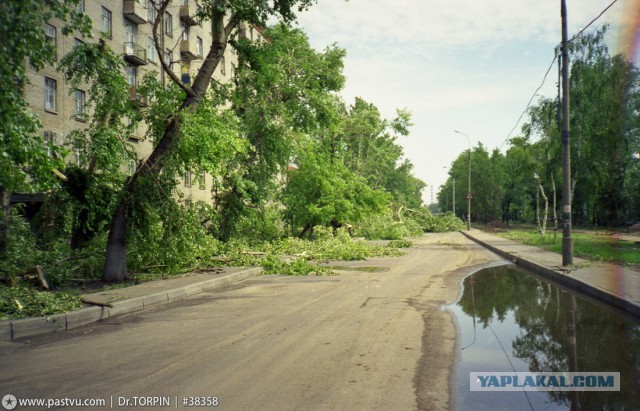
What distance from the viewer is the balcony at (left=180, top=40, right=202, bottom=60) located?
3859cm

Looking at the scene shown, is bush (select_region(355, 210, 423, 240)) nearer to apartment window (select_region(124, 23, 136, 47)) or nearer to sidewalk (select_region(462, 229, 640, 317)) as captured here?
sidewalk (select_region(462, 229, 640, 317))

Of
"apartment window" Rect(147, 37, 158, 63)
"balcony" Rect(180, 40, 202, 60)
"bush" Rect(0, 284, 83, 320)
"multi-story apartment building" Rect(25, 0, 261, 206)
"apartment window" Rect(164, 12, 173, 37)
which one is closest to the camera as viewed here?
"bush" Rect(0, 284, 83, 320)

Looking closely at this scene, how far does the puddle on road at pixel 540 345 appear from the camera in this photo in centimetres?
424

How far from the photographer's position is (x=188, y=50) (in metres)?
38.6

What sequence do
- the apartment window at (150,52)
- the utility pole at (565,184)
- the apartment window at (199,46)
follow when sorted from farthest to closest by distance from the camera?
1. the apartment window at (199,46)
2. the apartment window at (150,52)
3. the utility pole at (565,184)

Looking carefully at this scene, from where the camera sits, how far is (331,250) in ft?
68.7

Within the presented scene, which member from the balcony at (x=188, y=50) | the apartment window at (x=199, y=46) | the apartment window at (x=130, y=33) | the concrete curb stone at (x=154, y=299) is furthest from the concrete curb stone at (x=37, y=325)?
the apartment window at (x=199, y=46)

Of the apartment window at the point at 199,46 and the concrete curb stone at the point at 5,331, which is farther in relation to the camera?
the apartment window at the point at 199,46

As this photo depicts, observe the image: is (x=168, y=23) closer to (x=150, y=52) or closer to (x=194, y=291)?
(x=150, y=52)

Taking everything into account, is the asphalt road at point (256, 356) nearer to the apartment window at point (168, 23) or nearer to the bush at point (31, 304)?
the bush at point (31, 304)

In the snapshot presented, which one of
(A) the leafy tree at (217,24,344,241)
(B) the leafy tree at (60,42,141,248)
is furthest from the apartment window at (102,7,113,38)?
(B) the leafy tree at (60,42,141,248)

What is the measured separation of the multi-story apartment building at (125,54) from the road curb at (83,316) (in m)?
8.74

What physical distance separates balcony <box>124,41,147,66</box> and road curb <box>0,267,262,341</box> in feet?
87.6

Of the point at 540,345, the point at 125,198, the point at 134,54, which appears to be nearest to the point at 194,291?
the point at 125,198
